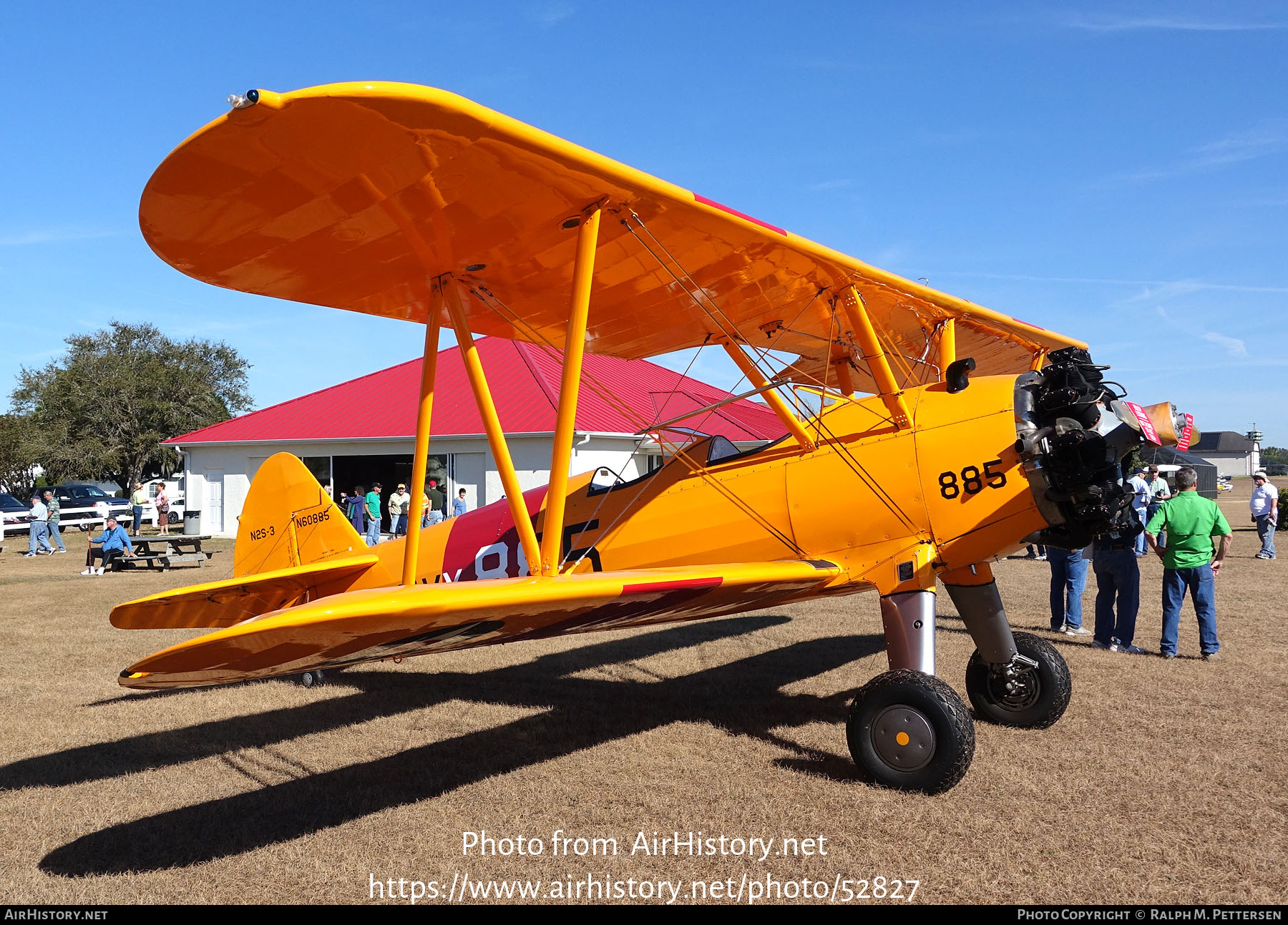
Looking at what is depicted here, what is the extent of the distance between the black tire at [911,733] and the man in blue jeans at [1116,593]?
393 centimetres

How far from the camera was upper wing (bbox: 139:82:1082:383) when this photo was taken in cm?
331

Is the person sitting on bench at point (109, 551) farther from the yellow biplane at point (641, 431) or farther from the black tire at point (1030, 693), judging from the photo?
the black tire at point (1030, 693)

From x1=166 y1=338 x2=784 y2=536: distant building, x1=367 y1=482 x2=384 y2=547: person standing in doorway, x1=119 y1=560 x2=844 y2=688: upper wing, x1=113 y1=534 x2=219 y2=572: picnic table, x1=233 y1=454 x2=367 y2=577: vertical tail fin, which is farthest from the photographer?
x1=166 y1=338 x2=784 y2=536: distant building

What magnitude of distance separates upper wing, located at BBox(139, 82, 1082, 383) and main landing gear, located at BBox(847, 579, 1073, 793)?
1691mm

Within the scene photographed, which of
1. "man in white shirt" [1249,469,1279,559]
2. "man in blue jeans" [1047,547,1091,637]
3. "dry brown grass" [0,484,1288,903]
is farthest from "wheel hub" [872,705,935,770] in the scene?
"man in white shirt" [1249,469,1279,559]

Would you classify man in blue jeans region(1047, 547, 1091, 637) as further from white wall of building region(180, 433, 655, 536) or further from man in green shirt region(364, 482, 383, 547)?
man in green shirt region(364, 482, 383, 547)

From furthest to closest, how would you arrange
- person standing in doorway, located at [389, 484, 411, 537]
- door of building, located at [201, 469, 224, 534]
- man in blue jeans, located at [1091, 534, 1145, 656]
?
door of building, located at [201, 469, 224, 534]
person standing in doorway, located at [389, 484, 411, 537]
man in blue jeans, located at [1091, 534, 1145, 656]

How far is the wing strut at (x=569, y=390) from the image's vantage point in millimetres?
3895

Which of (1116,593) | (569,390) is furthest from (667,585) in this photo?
(1116,593)

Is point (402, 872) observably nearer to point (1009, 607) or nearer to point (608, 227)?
point (608, 227)

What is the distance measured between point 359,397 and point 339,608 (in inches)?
962

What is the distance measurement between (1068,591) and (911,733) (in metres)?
5.22

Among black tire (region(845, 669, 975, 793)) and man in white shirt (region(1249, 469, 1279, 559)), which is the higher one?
man in white shirt (region(1249, 469, 1279, 559))

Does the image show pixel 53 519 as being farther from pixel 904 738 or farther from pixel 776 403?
pixel 904 738
